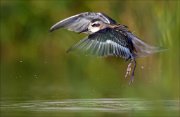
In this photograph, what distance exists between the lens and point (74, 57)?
48.2ft

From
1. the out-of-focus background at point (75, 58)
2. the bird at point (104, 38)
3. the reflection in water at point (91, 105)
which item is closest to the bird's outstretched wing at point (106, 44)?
the bird at point (104, 38)

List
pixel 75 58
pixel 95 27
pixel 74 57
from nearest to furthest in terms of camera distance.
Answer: pixel 95 27
pixel 75 58
pixel 74 57

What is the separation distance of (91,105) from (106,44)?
723 mm

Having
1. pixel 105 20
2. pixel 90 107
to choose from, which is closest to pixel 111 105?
pixel 90 107

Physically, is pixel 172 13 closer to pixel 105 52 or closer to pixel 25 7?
pixel 25 7

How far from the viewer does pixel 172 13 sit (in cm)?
1232

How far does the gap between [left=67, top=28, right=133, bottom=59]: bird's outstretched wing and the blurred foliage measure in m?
0.97

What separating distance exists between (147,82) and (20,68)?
3.11 meters

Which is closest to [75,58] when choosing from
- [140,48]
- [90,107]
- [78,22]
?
[78,22]

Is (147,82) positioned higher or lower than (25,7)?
lower

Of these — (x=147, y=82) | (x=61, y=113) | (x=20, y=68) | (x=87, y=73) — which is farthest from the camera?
(x=20, y=68)

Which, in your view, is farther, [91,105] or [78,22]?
[78,22]

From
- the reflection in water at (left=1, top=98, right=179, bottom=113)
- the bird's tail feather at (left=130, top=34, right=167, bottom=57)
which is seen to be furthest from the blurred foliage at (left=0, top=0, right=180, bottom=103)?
the bird's tail feather at (left=130, top=34, right=167, bottom=57)

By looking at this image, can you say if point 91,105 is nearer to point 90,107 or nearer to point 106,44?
point 90,107
